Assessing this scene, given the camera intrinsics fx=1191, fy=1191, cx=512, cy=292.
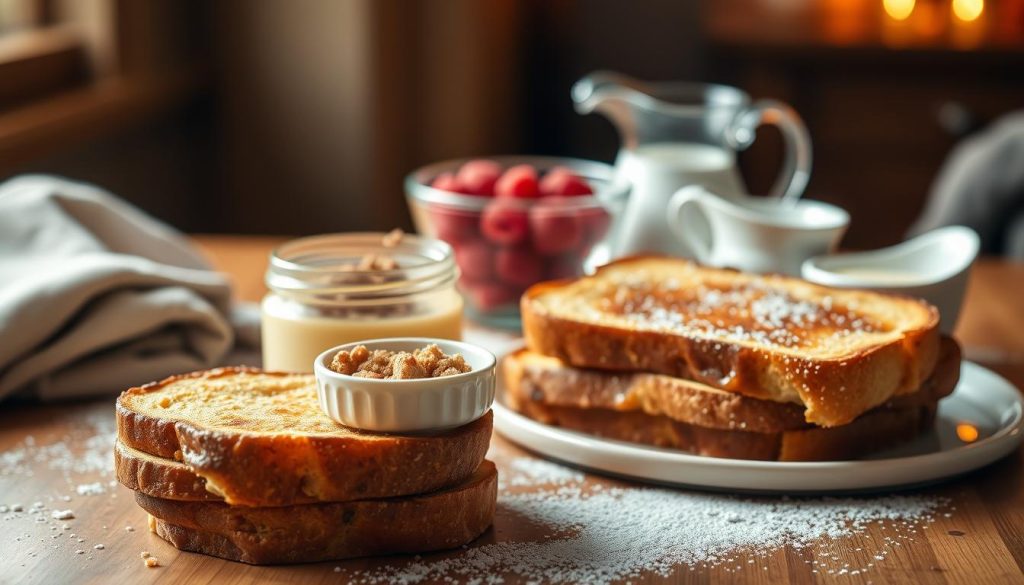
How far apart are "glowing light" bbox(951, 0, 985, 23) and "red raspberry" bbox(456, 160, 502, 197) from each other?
10.6 feet

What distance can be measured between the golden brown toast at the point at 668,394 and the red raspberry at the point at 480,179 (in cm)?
47

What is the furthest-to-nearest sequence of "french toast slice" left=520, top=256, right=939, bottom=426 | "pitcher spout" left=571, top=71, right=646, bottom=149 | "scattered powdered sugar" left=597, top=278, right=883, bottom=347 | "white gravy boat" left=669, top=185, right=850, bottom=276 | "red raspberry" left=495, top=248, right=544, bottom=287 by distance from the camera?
"pitcher spout" left=571, top=71, right=646, bottom=149, "red raspberry" left=495, top=248, right=544, bottom=287, "white gravy boat" left=669, top=185, right=850, bottom=276, "scattered powdered sugar" left=597, top=278, right=883, bottom=347, "french toast slice" left=520, top=256, right=939, bottom=426

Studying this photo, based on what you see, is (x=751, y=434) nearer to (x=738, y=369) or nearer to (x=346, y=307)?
(x=738, y=369)

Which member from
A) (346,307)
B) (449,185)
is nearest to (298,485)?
(346,307)

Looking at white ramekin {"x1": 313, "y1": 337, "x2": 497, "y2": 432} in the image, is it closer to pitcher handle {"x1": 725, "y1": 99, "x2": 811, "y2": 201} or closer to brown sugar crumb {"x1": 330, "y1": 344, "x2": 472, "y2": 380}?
brown sugar crumb {"x1": 330, "y1": 344, "x2": 472, "y2": 380}

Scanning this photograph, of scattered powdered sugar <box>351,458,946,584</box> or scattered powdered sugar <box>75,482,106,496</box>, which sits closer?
scattered powdered sugar <box>351,458,946,584</box>

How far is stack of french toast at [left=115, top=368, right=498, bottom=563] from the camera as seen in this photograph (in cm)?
109

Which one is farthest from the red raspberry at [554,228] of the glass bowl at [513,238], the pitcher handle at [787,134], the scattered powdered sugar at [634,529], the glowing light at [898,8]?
the glowing light at [898,8]

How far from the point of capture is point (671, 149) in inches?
80.6

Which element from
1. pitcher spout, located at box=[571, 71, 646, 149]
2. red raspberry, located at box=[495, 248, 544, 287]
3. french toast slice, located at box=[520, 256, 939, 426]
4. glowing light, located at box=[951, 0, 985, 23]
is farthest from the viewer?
glowing light, located at box=[951, 0, 985, 23]

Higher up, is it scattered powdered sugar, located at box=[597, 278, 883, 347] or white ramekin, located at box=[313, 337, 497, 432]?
white ramekin, located at box=[313, 337, 497, 432]

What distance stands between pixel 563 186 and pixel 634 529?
0.85 m

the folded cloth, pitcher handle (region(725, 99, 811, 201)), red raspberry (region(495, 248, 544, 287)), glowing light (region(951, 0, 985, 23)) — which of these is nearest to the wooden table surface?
the folded cloth

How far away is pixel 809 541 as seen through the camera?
1.17 m
